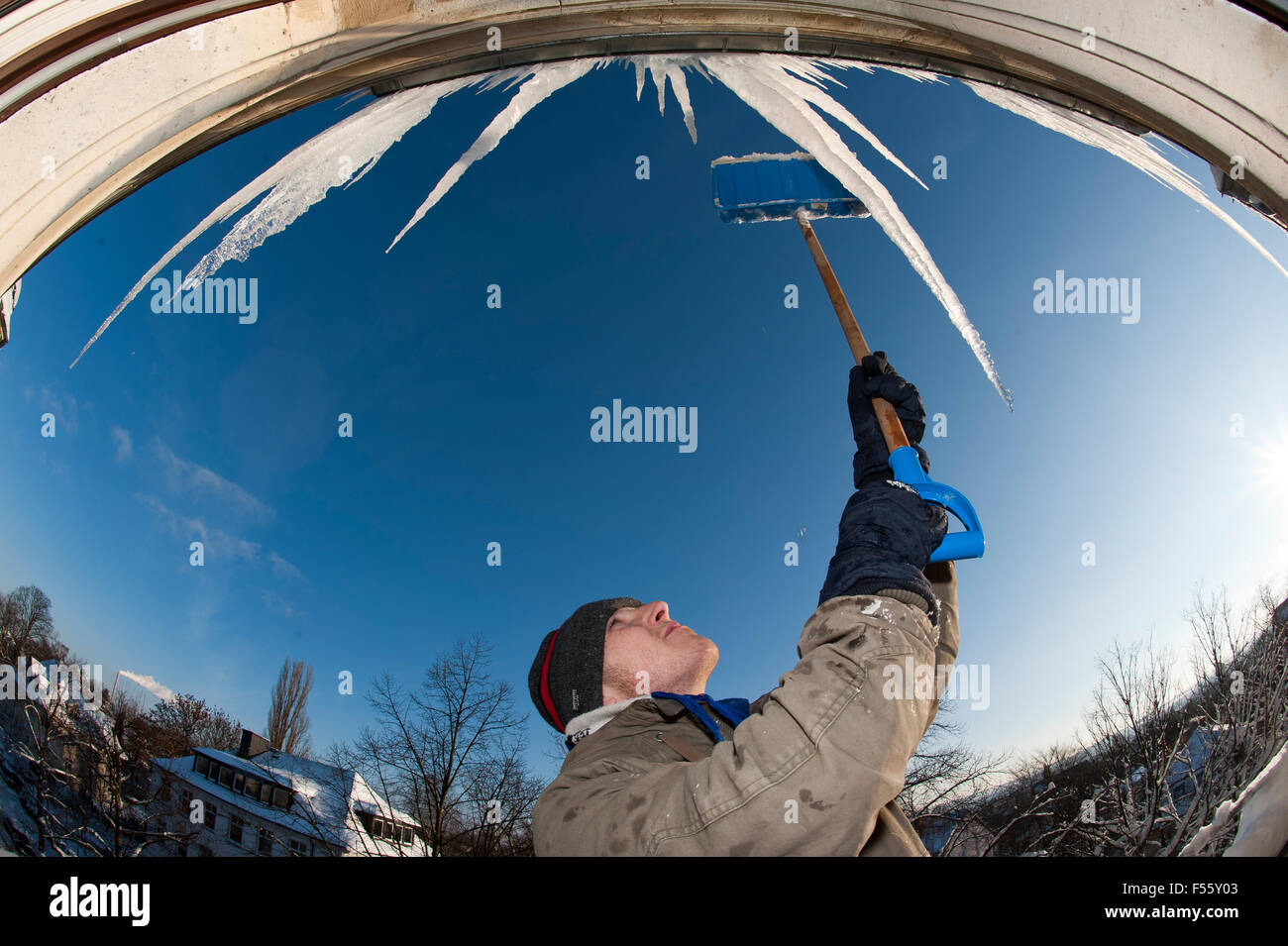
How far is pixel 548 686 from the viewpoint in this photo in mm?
2113

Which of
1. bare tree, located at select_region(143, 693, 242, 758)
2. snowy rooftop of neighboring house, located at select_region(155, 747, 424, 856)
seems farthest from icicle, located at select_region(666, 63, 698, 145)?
bare tree, located at select_region(143, 693, 242, 758)

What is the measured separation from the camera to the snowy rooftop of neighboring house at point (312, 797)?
63.0 ft

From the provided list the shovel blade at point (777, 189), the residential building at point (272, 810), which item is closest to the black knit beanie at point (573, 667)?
the shovel blade at point (777, 189)

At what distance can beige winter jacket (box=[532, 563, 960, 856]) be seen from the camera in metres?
1.03

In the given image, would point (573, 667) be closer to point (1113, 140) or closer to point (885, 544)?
point (885, 544)

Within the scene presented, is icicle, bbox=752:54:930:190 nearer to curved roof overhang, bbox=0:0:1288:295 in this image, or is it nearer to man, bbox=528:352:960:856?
curved roof overhang, bbox=0:0:1288:295

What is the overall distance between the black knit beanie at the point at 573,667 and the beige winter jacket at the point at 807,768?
0.69 metres

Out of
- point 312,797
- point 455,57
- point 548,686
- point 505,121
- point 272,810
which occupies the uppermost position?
point 455,57

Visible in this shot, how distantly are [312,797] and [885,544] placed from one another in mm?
25650

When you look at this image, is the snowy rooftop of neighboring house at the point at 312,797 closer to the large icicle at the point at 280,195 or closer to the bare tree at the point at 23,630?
the bare tree at the point at 23,630

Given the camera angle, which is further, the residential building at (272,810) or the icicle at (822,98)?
the residential building at (272,810)

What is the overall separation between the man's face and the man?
197 millimetres

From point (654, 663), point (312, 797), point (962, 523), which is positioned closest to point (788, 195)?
point (962, 523)
